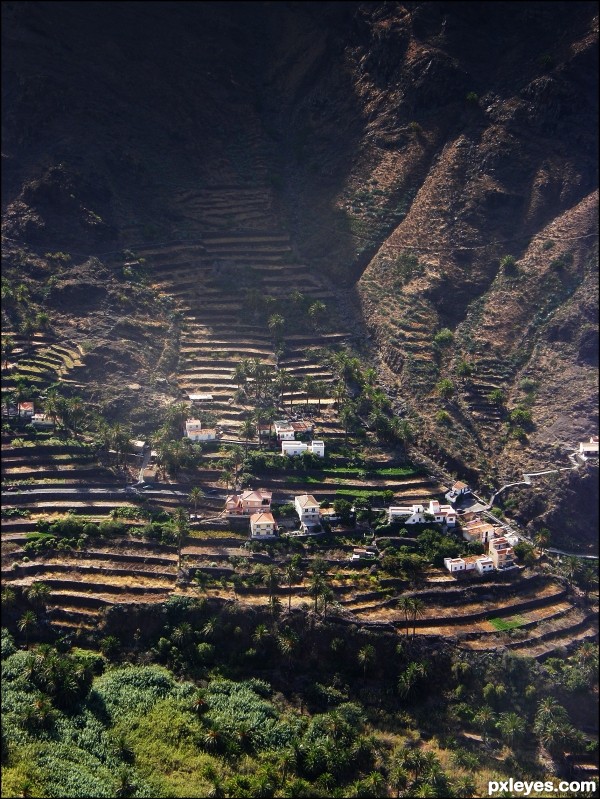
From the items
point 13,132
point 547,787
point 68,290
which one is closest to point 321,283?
point 68,290

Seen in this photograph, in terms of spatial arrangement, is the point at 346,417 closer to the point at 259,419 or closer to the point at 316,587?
the point at 259,419

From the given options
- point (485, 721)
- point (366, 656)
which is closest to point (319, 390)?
point (366, 656)

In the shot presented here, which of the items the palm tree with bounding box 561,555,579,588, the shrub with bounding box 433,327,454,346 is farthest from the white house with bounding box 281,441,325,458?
the palm tree with bounding box 561,555,579,588

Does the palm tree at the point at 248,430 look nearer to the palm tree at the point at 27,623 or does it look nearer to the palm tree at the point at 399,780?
the palm tree at the point at 27,623

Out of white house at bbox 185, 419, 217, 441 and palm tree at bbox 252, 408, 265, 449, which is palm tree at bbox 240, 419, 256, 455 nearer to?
palm tree at bbox 252, 408, 265, 449

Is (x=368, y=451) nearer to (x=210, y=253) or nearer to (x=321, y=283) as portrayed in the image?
(x=321, y=283)
